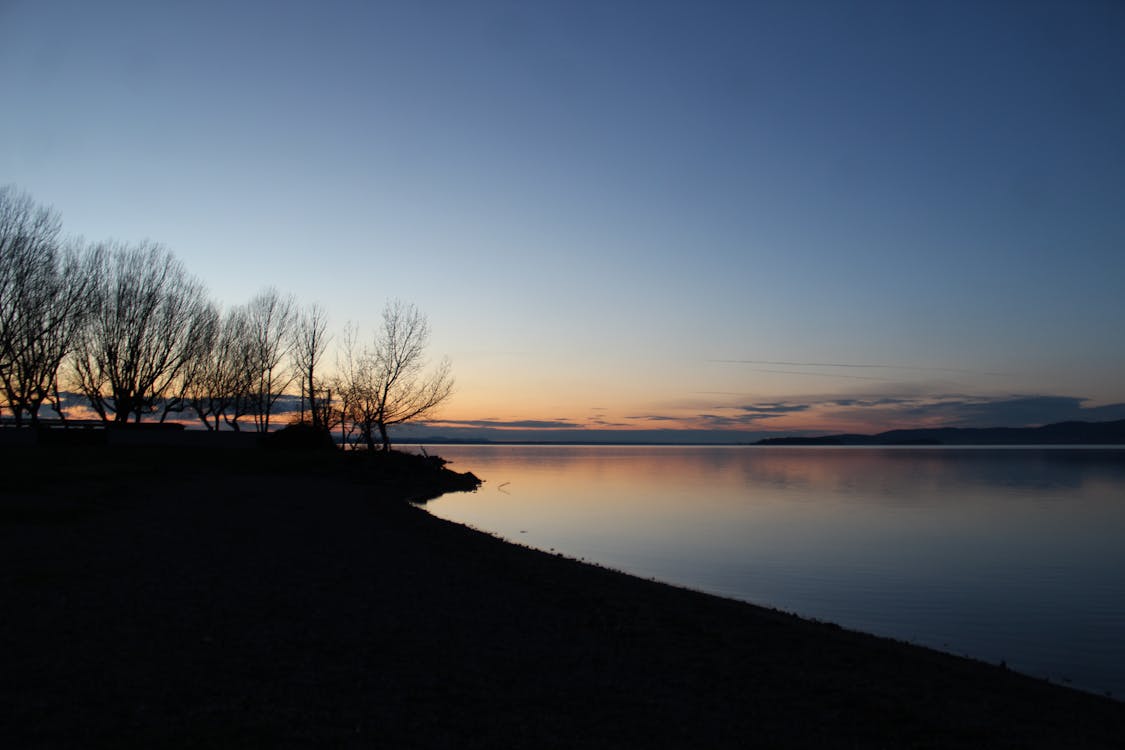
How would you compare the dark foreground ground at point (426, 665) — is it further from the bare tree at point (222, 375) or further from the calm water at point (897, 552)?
the bare tree at point (222, 375)

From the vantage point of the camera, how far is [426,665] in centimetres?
802

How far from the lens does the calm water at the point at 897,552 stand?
47.8 feet

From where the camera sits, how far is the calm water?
14555 millimetres

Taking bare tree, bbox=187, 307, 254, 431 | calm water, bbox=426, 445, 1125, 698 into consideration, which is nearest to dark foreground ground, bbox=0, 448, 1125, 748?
calm water, bbox=426, 445, 1125, 698

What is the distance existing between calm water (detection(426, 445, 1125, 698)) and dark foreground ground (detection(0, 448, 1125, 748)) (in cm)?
402

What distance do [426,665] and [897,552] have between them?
21.2 m

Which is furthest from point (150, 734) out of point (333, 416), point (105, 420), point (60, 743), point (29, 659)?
point (333, 416)

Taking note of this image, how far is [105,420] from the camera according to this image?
1967 inches

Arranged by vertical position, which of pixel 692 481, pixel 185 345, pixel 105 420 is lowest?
pixel 692 481

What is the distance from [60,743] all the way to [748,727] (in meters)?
5.70

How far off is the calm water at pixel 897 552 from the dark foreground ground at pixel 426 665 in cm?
402

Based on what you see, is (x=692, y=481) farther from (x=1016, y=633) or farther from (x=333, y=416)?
(x=1016, y=633)

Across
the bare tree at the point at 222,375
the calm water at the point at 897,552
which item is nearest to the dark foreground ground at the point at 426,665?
the calm water at the point at 897,552

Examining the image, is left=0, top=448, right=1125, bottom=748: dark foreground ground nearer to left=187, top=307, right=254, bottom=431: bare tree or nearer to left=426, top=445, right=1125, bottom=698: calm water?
left=426, top=445, right=1125, bottom=698: calm water
